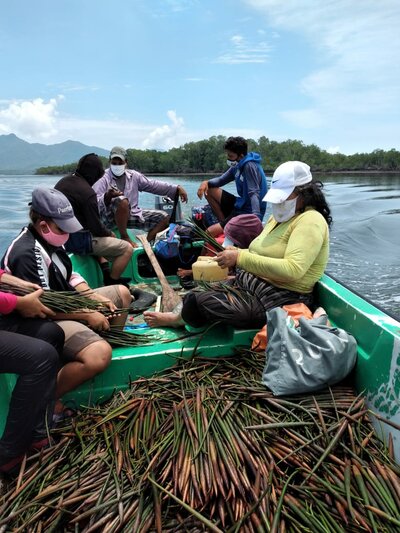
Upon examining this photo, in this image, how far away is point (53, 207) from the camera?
2191 millimetres

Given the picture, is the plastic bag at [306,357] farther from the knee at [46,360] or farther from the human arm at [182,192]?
the human arm at [182,192]

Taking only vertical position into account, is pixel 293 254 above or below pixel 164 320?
→ above

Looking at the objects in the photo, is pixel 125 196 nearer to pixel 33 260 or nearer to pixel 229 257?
pixel 229 257

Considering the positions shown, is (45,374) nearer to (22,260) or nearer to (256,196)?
(22,260)

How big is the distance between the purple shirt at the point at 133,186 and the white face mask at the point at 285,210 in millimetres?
3056

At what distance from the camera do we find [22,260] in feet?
6.93

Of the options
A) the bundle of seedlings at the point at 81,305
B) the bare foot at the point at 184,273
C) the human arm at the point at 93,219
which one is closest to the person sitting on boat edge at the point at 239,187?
the bare foot at the point at 184,273

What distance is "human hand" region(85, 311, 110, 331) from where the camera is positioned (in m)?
2.41

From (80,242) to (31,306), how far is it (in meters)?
2.03

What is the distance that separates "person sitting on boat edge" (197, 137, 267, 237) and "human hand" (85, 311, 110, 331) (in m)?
2.67

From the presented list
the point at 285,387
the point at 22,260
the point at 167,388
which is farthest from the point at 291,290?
the point at 22,260

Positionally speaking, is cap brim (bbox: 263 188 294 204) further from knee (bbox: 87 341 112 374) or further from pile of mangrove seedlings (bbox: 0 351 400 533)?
knee (bbox: 87 341 112 374)

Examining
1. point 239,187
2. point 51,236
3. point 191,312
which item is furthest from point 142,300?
point 239,187

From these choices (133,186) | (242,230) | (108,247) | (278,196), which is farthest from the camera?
(133,186)
